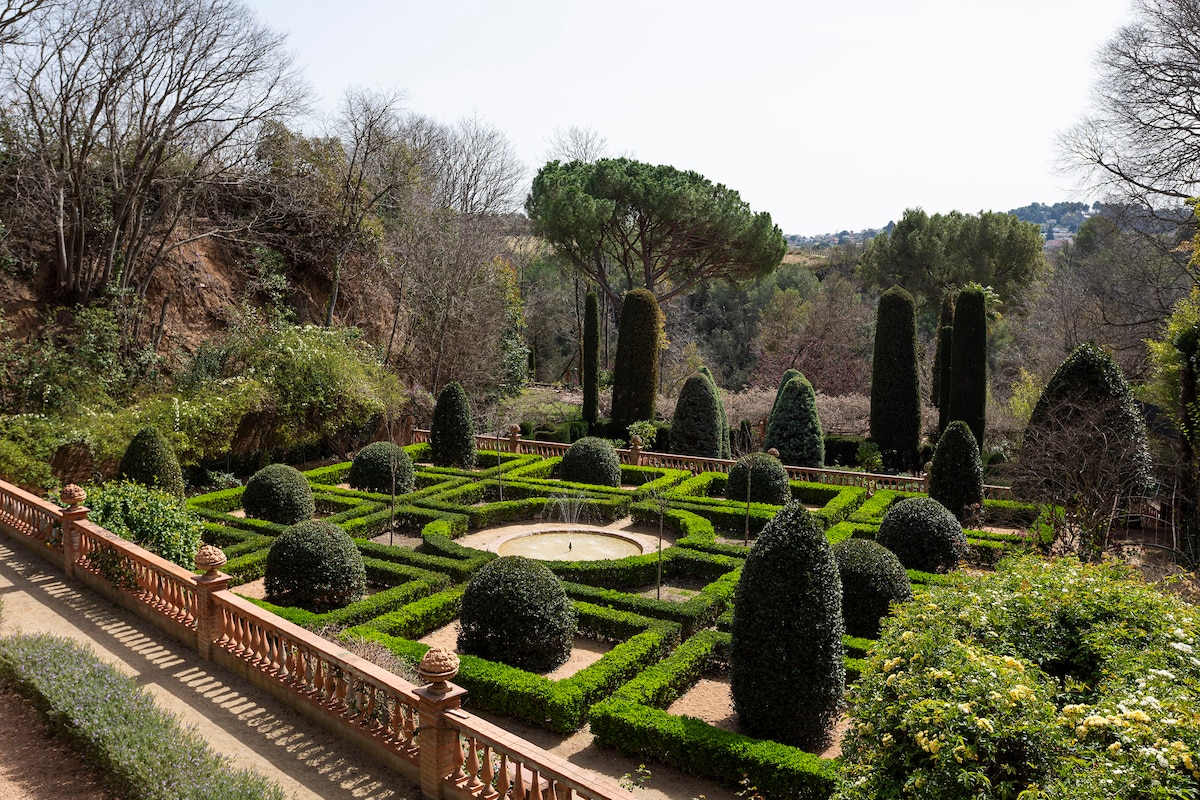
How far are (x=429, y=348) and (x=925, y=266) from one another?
82.4ft

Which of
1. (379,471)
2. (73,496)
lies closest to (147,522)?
(73,496)

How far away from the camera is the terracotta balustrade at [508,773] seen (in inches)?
240

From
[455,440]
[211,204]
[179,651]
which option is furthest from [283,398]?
[179,651]

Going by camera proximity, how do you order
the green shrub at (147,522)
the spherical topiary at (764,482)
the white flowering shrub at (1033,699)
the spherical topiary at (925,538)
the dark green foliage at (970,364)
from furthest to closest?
1. the dark green foliage at (970,364)
2. the spherical topiary at (764,482)
3. the spherical topiary at (925,538)
4. the green shrub at (147,522)
5. the white flowering shrub at (1033,699)

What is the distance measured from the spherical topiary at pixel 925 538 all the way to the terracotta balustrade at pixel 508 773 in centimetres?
776

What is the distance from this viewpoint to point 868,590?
33.7 ft

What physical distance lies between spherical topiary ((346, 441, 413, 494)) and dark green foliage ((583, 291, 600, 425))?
10.5 m

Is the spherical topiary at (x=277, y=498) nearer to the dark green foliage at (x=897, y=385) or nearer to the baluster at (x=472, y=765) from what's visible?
the baluster at (x=472, y=765)

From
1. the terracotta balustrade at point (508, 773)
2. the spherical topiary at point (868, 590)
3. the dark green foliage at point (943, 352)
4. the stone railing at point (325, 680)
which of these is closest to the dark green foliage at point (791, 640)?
the terracotta balustrade at point (508, 773)

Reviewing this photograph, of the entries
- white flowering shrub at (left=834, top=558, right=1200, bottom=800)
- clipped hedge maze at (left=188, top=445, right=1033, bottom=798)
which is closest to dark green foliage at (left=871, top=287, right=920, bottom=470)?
clipped hedge maze at (left=188, top=445, right=1033, bottom=798)

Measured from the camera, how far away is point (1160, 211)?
75.5 ft

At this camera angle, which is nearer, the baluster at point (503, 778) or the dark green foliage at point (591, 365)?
the baluster at point (503, 778)

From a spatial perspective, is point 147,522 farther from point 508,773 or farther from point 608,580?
point 508,773

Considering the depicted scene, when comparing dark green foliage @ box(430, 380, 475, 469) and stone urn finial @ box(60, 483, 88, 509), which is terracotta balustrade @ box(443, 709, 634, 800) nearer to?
stone urn finial @ box(60, 483, 88, 509)
